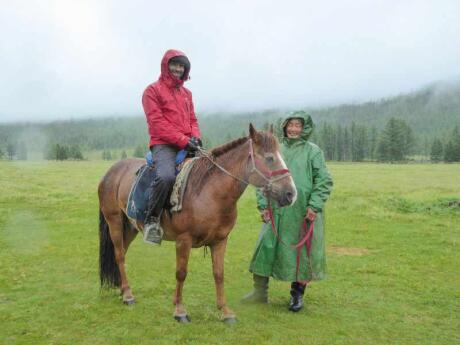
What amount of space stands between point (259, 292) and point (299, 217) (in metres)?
1.50

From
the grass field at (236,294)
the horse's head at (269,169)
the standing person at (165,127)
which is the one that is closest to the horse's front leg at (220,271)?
the grass field at (236,294)

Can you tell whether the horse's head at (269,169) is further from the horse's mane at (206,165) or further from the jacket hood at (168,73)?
the jacket hood at (168,73)

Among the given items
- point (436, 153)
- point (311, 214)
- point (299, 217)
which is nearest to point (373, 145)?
point (436, 153)

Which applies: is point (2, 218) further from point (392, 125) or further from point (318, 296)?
point (392, 125)

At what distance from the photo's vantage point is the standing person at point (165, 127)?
5.71 meters

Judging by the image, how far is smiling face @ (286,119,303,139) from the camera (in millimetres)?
6277

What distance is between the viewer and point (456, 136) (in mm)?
91688

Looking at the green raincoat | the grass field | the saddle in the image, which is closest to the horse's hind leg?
the grass field

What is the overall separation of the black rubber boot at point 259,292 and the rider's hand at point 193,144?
2350mm

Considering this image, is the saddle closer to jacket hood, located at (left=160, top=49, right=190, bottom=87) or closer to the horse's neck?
the horse's neck

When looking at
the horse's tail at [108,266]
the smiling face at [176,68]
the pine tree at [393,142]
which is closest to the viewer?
the smiling face at [176,68]

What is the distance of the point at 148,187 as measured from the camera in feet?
19.6

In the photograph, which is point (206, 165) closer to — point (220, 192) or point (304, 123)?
point (220, 192)

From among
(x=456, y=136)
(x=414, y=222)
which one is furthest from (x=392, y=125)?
(x=414, y=222)
